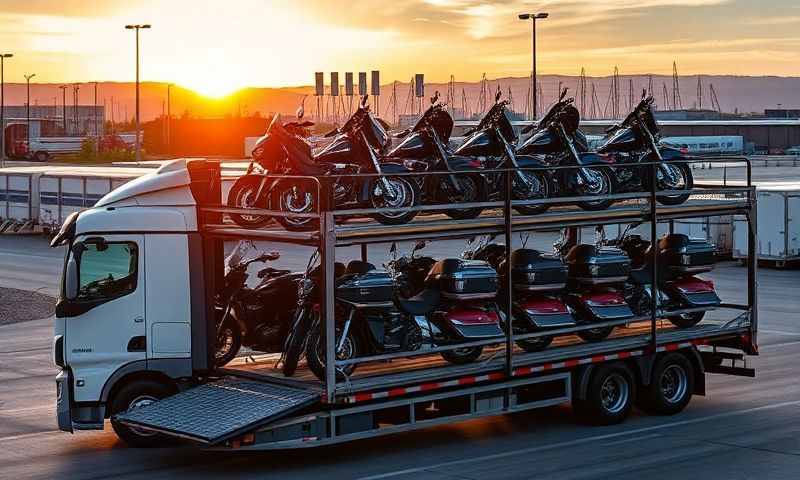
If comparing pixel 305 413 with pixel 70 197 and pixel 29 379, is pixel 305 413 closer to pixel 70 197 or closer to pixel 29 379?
pixel 29 379

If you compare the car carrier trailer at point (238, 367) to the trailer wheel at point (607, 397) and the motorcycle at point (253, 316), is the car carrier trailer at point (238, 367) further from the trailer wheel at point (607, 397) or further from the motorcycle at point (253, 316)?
the motorcycle at point (253, 316)

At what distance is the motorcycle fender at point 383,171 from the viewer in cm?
1728

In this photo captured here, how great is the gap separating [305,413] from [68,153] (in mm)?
109370

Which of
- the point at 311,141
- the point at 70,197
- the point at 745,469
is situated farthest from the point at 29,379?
the point at 70,197

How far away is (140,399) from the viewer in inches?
618

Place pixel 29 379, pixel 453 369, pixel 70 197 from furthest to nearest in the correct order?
pixel 70 197 → pixel 29 379 → pixel 453 369

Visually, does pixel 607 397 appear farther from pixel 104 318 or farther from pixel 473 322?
pixel 104 318

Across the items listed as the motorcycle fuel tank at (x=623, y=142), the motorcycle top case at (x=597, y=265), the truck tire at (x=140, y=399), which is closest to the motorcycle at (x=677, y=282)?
the motorcycle top case at (x=597, y=265)

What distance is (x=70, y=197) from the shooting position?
52531mm

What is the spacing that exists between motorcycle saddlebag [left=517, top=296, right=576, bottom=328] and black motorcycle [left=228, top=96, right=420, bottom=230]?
2.03 m

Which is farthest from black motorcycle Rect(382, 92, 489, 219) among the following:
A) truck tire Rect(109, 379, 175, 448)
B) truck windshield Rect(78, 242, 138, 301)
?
truck tire Rect(109, 379, 175, 448)

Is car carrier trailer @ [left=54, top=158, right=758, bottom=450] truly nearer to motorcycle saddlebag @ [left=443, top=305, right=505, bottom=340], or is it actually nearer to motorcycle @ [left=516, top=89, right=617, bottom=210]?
motorcycle saddlebag @ [left=443, top=305, right=505, bottom=340]

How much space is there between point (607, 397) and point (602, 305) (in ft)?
3.97

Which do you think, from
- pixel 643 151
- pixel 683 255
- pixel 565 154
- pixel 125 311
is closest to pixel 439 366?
pixel 125 311
